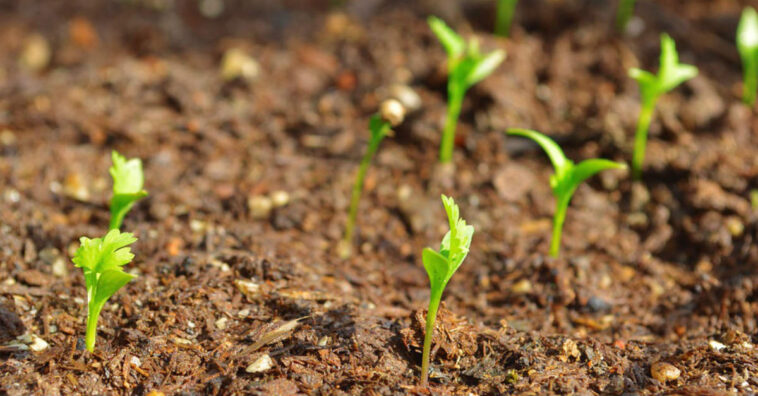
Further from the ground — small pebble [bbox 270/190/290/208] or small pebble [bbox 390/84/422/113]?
small pebble [bbox 390/84/422/113]

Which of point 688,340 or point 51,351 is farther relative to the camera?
point 688,340

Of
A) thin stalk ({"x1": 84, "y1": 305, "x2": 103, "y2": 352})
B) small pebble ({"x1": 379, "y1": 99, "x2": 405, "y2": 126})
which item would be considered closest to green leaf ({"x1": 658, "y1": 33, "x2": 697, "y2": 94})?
small pebble ({"x1": 379, "y1": 99, "x2": 405, "y2": 126})

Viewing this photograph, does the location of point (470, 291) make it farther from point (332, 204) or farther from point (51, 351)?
point (51, 351)

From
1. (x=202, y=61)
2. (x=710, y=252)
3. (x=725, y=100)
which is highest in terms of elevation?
(x=725, y=100)

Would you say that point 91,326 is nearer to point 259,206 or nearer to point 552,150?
point 259,206

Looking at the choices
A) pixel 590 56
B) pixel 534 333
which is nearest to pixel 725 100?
pixel 590 56

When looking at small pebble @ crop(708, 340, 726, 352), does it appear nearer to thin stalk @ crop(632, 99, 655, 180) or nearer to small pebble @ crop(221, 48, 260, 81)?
thin stalk @ crop(632, 99, 655, 180)
